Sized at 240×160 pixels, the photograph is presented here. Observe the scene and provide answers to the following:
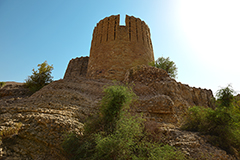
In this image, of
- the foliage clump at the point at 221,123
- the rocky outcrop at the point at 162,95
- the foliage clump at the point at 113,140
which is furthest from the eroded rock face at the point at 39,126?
the foliage clump at the point at 221,123

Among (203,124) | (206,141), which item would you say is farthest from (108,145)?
(203,124)

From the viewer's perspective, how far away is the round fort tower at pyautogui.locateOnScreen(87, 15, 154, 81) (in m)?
12.1

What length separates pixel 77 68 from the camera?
741 inches

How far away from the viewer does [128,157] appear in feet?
12.1

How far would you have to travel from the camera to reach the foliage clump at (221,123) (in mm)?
5115

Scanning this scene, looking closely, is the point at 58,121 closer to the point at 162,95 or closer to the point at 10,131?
the point at 10,131

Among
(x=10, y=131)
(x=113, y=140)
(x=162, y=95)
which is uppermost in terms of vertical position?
(x=162, y=95)

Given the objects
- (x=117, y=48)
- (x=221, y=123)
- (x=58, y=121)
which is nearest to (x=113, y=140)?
(x=58, y=121)

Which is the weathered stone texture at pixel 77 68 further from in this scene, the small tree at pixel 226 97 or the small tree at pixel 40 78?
the small tree at pixel 226 97

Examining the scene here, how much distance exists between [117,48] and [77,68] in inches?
316

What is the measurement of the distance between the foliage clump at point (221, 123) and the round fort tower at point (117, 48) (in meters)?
6.47

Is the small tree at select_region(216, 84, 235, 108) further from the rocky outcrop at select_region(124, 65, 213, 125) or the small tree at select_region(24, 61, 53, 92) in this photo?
the small tree at select_region(24, 61, 53, 92)

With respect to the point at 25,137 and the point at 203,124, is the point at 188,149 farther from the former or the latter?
the point at 25,137

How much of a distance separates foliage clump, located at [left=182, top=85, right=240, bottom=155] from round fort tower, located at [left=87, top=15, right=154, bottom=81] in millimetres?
6466
